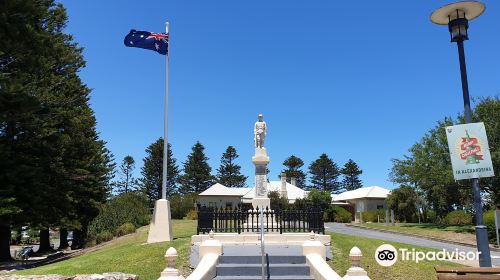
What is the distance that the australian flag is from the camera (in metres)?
19.7

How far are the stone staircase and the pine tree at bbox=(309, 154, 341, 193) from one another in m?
90.7

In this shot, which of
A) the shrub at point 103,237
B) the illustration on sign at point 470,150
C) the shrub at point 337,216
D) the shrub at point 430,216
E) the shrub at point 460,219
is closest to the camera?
the illustration on sign at point 470,150

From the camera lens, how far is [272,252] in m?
12.5

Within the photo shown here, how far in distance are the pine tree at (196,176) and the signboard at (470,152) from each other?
7680 cm

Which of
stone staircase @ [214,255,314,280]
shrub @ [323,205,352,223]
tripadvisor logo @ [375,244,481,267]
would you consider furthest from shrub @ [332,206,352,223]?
stone staircase @ [214,255,314,280]

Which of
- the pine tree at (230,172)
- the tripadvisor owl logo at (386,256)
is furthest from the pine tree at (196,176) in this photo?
the tripadvisor owl logo at (386,256)

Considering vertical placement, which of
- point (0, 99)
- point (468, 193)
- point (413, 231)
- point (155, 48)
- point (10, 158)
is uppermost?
point (155, 48)

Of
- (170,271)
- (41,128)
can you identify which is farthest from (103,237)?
(170,271)

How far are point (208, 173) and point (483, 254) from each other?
78681 millimetres

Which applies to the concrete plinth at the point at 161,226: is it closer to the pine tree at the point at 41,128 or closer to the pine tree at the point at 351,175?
the pine tree at the point at 41,128

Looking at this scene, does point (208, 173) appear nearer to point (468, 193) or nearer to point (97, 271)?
point (468, 193)

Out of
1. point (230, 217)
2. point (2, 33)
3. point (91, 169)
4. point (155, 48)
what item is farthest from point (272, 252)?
point (91, 169)

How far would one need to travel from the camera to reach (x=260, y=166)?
19719mm

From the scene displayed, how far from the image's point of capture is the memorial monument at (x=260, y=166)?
1925 cm
